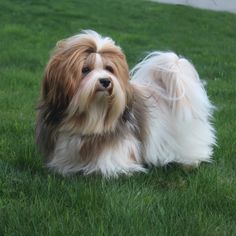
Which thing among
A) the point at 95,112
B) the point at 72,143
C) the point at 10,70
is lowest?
the point at 10,70

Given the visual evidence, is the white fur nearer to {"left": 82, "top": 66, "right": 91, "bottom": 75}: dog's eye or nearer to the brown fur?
the brown fur

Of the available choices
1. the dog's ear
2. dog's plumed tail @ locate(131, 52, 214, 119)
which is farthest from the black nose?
dog's plumed tail @ locate(131, 52, 214, 119)

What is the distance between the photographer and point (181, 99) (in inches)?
209

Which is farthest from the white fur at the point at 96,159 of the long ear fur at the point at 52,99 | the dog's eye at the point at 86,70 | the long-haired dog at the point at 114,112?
the dog's eye at the point at 86,70

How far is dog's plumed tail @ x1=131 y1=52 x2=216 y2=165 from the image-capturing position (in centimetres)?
535

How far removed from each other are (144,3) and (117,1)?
1.01 metres

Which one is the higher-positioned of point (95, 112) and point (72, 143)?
point (95, 112)

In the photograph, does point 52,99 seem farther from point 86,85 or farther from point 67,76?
point 86,85

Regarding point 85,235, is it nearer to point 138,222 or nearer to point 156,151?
point 138,222

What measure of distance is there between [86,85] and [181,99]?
4.02ft

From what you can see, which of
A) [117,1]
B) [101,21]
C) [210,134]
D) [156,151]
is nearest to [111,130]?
[156,151]

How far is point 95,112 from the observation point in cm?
455

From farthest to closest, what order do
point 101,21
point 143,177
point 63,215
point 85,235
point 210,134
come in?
point 101,21, point 210,134, point 143,177, point 63,215, point 85,235

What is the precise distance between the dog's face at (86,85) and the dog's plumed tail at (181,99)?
0.77 meters
